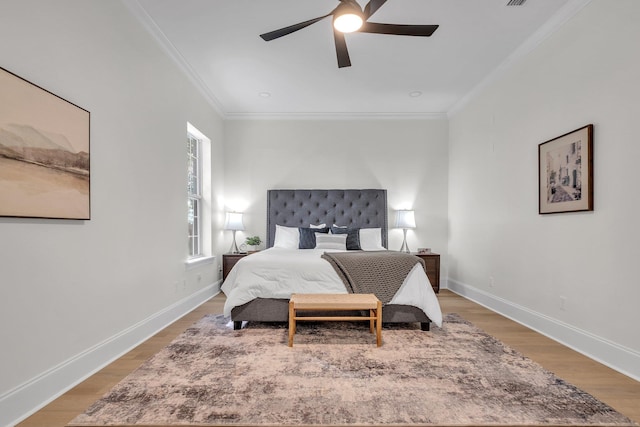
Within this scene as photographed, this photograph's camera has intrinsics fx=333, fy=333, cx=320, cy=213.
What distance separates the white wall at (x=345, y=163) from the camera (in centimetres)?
554

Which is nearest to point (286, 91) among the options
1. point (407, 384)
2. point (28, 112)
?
point (28, 112)

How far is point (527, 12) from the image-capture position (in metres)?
2.92

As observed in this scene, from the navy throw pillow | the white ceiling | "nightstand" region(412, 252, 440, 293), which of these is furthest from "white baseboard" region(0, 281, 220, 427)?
"nightstand" region(412, 252, 440, 293)

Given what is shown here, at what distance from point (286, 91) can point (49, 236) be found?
3.41 meters

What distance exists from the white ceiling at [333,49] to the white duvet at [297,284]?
2.24 metres

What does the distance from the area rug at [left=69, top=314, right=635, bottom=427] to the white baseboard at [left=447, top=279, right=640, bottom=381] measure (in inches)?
21.5

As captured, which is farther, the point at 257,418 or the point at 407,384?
the point at 407,384

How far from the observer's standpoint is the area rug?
5.79 ft

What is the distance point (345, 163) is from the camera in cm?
556

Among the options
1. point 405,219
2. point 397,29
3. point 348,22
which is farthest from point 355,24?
point 405,219

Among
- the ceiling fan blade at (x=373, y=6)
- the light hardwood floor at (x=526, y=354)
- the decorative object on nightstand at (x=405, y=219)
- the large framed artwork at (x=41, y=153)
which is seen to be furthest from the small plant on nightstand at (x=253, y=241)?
the ceiling fan blade at (x=373, y=6)

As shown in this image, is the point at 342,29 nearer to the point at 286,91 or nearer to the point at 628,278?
the point at 286,91

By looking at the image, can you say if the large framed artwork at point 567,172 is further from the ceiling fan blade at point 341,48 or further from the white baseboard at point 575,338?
the ceiling fan blade at point 341,48

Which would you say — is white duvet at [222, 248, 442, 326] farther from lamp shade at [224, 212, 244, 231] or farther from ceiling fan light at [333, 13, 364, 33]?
ceiling fan light at [333, 13, 364, 33]
